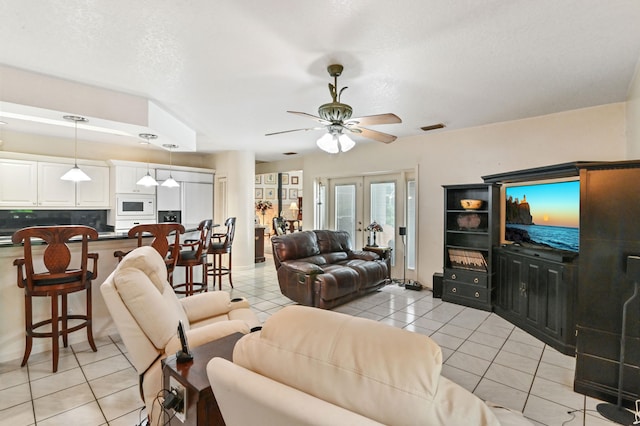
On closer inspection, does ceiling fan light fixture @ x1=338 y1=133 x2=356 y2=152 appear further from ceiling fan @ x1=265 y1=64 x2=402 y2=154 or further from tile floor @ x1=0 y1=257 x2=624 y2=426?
tile floor @ x1=0 y1=257 x2=624 y2=426

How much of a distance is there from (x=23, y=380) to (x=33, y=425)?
72 cm

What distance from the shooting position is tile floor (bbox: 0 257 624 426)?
196 cm

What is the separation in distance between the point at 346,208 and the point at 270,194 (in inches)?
181

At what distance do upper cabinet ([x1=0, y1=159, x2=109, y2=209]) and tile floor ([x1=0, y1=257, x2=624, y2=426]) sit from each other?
3287mm

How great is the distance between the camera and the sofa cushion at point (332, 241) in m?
4.99

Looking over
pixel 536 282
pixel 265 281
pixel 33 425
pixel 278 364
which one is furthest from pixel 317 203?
pixel 278 364

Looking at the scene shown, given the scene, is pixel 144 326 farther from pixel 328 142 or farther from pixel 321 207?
pixel 321 207

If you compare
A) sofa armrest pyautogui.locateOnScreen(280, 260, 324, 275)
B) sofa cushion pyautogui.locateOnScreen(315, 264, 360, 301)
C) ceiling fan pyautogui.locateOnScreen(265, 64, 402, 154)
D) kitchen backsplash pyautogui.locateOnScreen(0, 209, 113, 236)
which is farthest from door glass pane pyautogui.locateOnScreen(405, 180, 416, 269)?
kitchen backsplash pyautogui.locateOnScreen(0, 209, 113, 236)

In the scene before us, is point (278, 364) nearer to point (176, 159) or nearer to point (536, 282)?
point (536, 282)

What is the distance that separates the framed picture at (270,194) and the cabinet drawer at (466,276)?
7.12m

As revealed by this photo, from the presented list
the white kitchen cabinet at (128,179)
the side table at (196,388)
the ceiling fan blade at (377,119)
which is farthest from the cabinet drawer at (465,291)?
the white kitchen cabinet at (128,179)

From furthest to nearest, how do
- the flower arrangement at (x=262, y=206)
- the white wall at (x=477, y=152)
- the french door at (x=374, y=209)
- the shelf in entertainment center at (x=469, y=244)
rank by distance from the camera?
the flower arrangement at (x=262, y=206) < the french door at (x=374, y=209) < the shelf in entertainment center at (x=469, y=244) < the white wall at (x=477, y=152)

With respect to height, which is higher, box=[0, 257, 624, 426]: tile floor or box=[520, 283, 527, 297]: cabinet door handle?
box=[520, 283, 527, 297]: cabinet door handle

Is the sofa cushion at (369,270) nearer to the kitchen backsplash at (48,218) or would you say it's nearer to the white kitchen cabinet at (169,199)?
the white kitchen cabinet at (169,199)
